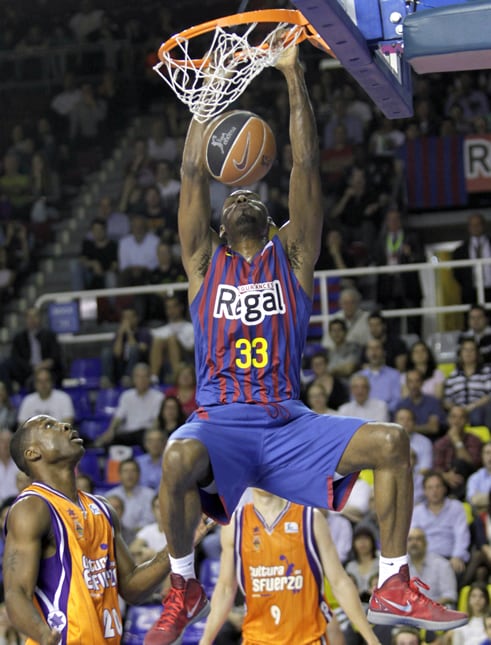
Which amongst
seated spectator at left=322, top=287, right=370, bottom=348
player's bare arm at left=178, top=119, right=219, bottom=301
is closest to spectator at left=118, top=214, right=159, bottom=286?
seated spectator at left=322, top=287, right=370, bottom=348

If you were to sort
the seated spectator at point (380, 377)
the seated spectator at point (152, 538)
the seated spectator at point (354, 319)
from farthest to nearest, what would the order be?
the seated spectator at point (354, 319), the seated spectator at point (380, 377), the seated spectator at point (152, 538)

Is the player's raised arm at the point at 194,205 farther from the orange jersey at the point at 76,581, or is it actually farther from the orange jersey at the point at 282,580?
the orange jersey at the point at 282,580

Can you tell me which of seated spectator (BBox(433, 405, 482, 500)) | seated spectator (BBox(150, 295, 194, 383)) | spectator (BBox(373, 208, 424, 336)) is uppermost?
spectator (BBox(373, 208, 424, 336))

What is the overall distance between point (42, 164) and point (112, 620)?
12.5 m

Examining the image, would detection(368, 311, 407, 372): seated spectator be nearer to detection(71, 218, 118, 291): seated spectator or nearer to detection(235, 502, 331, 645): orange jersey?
detection(71, 218, 118, 291): seated spectator

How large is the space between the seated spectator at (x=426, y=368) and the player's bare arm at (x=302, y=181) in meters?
6.15

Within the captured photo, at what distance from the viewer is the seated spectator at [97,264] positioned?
15.1m

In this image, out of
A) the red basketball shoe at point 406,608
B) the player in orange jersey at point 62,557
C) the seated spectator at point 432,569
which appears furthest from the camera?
the seated spectator at point 432,569

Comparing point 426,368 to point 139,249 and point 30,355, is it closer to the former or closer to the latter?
point 139,249

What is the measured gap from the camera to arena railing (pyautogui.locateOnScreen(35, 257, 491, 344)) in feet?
42.8

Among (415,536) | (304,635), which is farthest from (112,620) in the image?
(415,536)

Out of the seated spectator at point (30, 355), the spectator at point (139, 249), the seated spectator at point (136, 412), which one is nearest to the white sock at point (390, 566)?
the seated spectator at point (136, 412)

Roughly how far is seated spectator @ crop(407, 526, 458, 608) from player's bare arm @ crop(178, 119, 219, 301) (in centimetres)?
433

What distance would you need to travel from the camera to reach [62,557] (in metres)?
5.81
